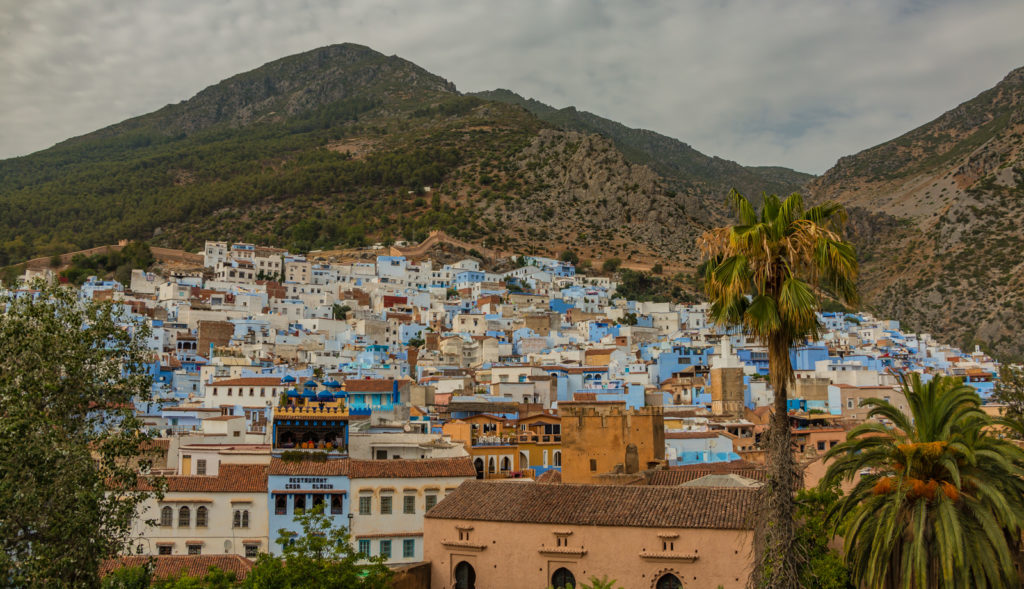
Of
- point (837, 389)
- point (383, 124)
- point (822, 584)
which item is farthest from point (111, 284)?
point (383, 124)

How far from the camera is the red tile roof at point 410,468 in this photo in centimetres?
2830

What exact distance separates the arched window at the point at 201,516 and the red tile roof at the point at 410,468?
430cm

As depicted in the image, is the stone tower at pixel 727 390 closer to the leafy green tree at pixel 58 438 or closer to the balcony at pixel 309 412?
the balcony at pixel 309 412

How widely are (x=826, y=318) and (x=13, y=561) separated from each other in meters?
82.5

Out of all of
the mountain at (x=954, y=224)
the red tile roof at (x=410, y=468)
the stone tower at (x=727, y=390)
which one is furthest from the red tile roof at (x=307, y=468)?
the mountain at (x=954, y=224)

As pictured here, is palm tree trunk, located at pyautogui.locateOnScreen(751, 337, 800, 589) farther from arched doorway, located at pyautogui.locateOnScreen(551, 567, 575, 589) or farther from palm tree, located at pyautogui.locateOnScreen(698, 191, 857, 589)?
arched doorway, located at pyautogui.locateOnScreen(551, 567, 575, 589)

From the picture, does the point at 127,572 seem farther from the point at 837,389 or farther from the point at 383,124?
the point at 383,124

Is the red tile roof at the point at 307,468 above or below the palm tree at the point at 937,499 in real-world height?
below

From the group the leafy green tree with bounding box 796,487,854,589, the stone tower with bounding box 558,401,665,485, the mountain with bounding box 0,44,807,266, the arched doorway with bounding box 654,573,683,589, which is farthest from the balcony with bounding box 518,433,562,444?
the mountain with bounding box 0,44,807,266

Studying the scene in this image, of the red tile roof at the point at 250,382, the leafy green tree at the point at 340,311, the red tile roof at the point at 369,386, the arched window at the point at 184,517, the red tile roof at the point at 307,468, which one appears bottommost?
the arched window at the point at 184,517

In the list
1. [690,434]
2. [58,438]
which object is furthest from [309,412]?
[690,434]

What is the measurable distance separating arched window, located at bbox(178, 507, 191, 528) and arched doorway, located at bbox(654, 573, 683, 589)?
14383 mm

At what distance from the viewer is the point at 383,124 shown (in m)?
169

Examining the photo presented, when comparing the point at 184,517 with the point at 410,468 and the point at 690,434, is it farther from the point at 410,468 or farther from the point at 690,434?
the point at 690,434
